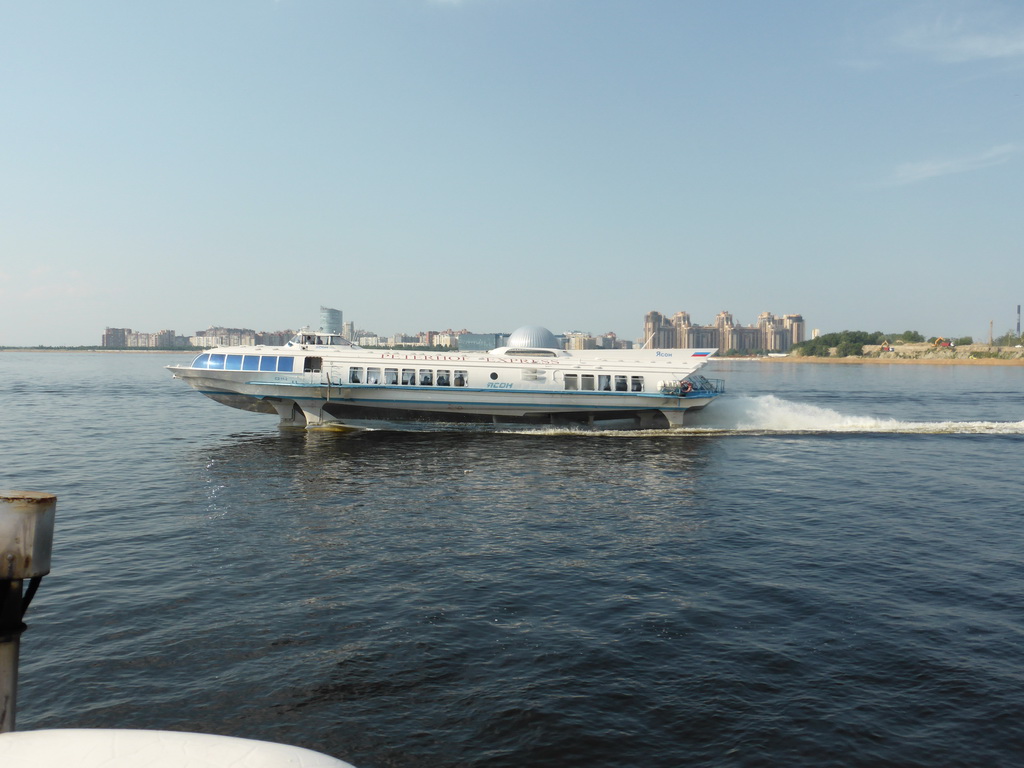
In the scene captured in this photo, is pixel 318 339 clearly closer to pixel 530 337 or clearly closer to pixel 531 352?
pixel 531 352

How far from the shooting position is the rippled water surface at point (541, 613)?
9.50 metres

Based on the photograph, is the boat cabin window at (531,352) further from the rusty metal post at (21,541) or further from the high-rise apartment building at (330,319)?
the rusty metal post at (21,541)

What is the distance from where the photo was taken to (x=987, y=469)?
100 feet

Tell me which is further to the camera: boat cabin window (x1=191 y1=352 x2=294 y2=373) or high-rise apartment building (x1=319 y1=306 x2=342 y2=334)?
high-rise apartment building (x1=319 y1=306 x2=342 y2=334)

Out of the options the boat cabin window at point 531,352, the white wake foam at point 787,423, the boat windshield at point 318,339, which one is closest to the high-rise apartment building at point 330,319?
the boat windshield at point 318,339

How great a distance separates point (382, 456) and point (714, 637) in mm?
22270

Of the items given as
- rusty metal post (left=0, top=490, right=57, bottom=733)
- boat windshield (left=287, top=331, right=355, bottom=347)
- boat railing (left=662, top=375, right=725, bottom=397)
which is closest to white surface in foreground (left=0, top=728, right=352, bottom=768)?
rusty metal post (left=0, top=490, right=57, bottom=733)

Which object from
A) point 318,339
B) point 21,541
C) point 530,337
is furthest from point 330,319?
point 21,541

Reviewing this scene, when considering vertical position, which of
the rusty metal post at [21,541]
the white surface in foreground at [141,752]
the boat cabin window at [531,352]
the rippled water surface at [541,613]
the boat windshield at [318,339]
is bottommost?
the rippled water surface at [541,613]

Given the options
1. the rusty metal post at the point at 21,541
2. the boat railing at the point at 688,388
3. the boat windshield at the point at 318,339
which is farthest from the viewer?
the boat railing at the point at 688,388

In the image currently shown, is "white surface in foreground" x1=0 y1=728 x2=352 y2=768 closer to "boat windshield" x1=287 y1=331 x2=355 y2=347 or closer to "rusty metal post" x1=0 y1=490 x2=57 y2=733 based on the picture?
"rusty metal post" x1=0 y1=490 x2=57 y2=733

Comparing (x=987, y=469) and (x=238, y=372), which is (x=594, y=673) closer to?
(x=987, y=469)

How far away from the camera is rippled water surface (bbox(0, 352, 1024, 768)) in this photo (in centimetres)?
950

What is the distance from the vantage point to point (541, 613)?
527 inches
